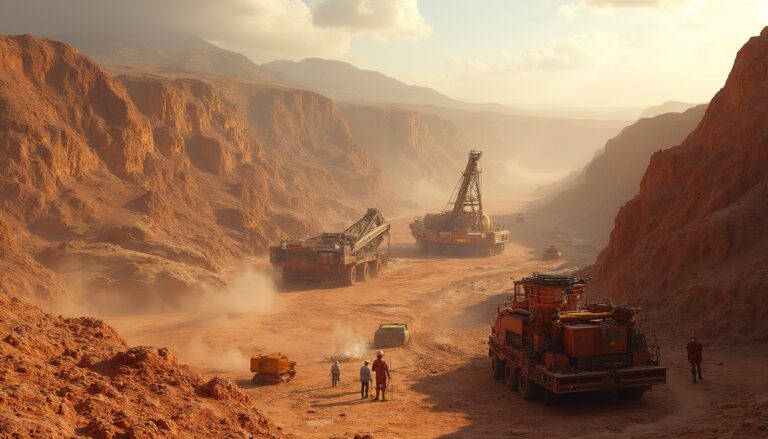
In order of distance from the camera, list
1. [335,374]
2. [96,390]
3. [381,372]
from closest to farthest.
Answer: [96,390], [381,372], [335,374]

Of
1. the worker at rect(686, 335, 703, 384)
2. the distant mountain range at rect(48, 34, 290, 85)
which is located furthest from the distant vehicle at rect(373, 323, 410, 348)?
the distant mountain range at rect(48, 34, 290, 85)

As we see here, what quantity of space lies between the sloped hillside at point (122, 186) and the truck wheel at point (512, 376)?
19922 mm

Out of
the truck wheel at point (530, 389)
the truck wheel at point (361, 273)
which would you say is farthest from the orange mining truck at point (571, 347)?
the truck wheel at point (361, 273)

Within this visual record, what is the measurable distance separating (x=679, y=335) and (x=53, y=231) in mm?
33032

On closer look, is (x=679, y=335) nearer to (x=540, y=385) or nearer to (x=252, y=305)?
(x=540, y=385)

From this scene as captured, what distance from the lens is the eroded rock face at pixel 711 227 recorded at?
23.0 m

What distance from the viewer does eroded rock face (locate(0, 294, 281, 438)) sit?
9.48 metres

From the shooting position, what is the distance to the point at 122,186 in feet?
153

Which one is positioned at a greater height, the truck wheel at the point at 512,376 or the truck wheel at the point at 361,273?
the truck wheel at the point at 361,273

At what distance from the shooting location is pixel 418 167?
404 ft

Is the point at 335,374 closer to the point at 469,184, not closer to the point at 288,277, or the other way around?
the point at 288,277

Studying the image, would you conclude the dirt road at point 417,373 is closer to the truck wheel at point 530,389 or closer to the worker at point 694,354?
the truck wheel at point 530,389

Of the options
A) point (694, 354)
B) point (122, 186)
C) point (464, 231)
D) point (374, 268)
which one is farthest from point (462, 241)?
point (694, 354)

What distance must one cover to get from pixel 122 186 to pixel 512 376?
35.8m
